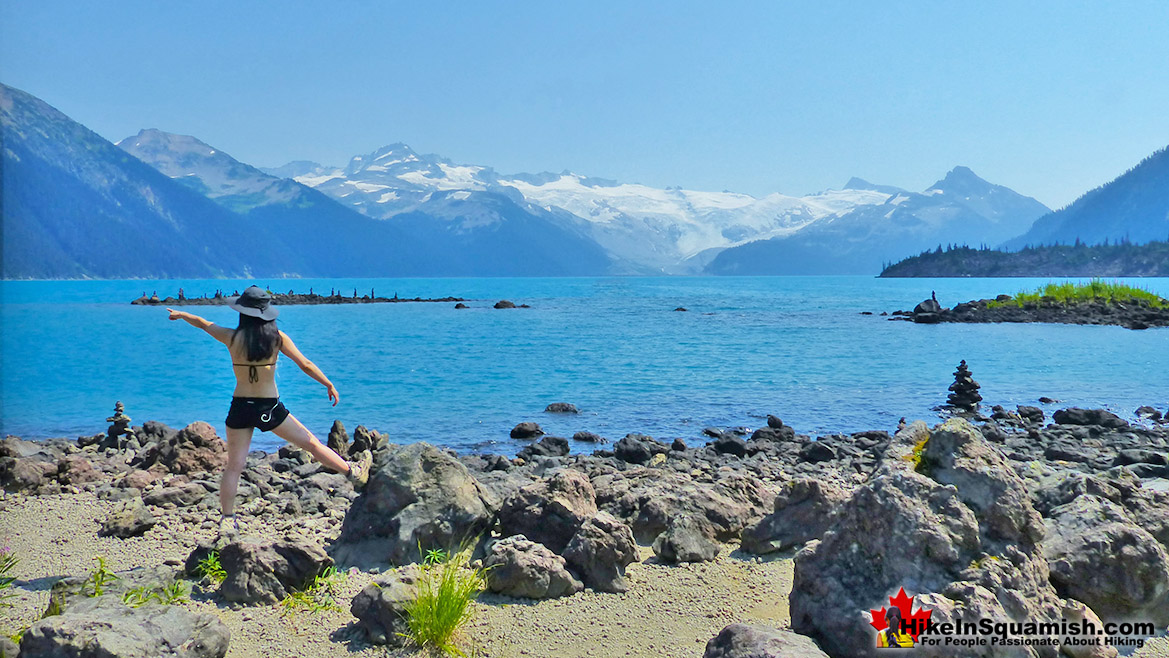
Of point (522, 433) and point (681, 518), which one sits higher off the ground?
point (681, 518)

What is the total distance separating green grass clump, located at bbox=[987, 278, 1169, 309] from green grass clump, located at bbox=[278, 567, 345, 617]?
3088 inches

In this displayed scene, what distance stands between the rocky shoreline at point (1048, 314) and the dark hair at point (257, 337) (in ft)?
214

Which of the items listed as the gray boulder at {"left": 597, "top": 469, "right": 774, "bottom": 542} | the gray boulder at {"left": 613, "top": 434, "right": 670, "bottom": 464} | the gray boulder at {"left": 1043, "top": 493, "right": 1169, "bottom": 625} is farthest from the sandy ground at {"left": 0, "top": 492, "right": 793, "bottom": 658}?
the gray boulder at {"left": 613, "top": 434, "right": 670, "bottom": 464}

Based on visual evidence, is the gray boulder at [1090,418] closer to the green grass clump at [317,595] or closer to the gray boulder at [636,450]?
the gray boulder at [636,450]

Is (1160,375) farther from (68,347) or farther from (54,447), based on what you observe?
(68,347)

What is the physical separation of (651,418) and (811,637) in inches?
664

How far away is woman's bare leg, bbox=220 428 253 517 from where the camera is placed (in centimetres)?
688

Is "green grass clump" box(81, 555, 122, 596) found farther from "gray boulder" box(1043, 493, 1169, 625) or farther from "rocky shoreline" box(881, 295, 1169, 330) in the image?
"rocky shoreline" box(881, 295, 1169, 330)

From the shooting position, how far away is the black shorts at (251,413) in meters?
6.80

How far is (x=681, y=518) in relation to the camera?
25.0 feet

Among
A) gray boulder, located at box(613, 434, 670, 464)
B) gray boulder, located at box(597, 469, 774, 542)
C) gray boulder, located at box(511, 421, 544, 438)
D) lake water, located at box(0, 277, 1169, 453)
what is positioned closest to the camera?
gray boulder, located at box(597, 469, 774, 542)

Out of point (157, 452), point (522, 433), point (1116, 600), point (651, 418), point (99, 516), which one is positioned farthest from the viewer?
point (651, 418)

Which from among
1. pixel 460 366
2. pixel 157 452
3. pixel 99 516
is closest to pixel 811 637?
pixel 99 516

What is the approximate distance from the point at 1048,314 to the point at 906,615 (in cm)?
7410
